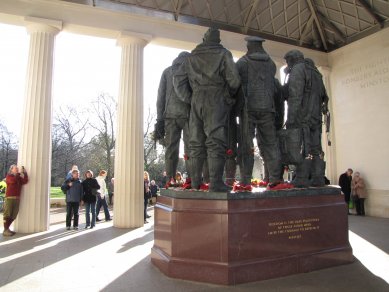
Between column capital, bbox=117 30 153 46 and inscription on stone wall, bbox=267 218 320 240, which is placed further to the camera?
column capital, bbox=117 30 153 46

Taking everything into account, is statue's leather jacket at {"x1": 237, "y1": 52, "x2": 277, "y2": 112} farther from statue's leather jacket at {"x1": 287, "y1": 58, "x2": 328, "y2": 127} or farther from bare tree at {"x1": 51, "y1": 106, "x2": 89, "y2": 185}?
bare tree at {"x1": 51, "y1": 106, "x2": 89, "y2": 185}

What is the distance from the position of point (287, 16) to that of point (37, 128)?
11.5 meters

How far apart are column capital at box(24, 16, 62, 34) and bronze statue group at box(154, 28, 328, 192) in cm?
564

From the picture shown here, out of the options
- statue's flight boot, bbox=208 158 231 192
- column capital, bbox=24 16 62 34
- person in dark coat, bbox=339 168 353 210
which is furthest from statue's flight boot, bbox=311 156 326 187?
column capital, bbox=24 16 62 34

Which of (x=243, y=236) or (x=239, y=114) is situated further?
(x=239, y=114)

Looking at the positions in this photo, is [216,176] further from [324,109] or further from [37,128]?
[37,128]

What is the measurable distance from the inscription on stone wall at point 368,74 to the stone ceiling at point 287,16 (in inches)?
54.5

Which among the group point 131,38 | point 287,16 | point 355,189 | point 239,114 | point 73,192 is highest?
point 287,16

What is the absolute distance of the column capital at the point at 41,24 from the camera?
9.98m

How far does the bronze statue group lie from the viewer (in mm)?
5039

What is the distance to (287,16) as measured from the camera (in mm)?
15016

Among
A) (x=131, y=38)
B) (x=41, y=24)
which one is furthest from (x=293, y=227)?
(x=41, y=24)

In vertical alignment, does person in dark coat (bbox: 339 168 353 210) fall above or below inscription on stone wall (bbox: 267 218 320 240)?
above

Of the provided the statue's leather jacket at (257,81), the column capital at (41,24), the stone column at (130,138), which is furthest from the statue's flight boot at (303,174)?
the column capital at (41,24)
